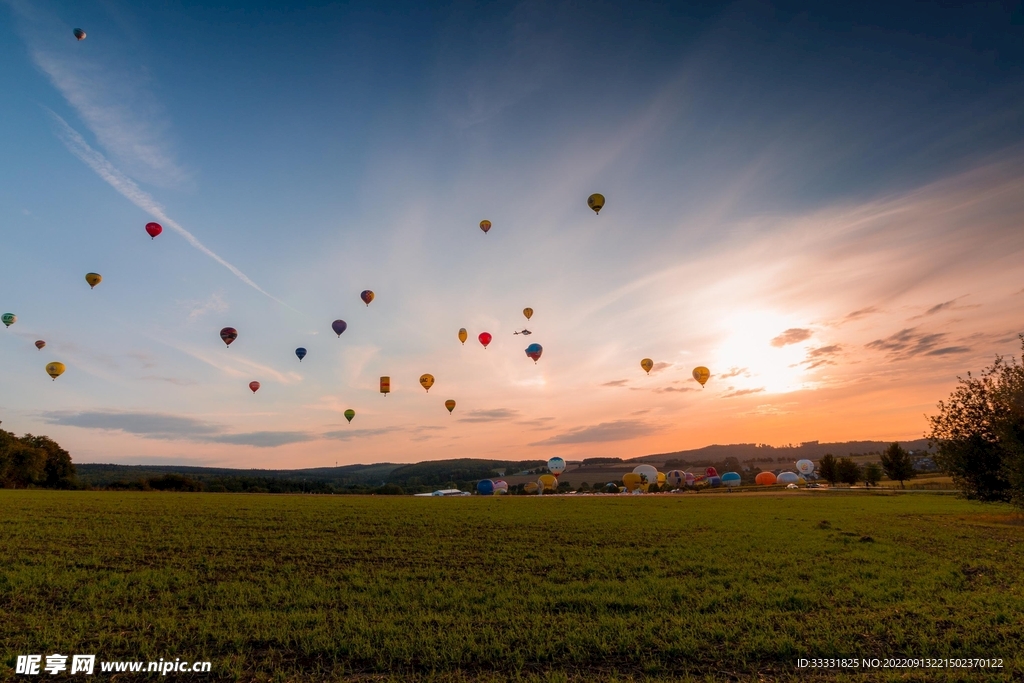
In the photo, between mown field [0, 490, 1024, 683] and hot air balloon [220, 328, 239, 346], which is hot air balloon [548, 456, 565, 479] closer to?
hot air balloon [220, 328, 239, 346]

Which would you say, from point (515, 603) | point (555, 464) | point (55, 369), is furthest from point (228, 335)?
point (555, 464)

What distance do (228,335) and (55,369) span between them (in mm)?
25196

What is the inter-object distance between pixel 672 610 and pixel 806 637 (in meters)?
2.93

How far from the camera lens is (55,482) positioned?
89.8 m

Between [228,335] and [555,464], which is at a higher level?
[228,335]

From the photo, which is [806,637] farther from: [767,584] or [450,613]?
[450,613]

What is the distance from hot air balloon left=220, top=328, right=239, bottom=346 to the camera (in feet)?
160

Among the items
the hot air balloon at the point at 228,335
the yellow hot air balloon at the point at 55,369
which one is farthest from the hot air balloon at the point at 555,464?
the yellow hot air balloon at the point at 55,369

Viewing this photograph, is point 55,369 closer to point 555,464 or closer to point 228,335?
point 228,335

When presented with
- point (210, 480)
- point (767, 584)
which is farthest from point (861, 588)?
point (210, 480)

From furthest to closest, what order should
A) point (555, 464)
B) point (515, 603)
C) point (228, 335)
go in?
point (555, 464) → point (228, 335) → point (515, 603)

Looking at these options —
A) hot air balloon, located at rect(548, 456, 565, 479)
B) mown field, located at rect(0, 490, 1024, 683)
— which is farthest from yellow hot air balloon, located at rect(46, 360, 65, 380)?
hot air balloon, located at rect(548, 456, 565, 479)

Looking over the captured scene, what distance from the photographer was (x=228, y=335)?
160 feet

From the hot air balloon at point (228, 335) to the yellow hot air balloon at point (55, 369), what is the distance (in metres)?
24.0
